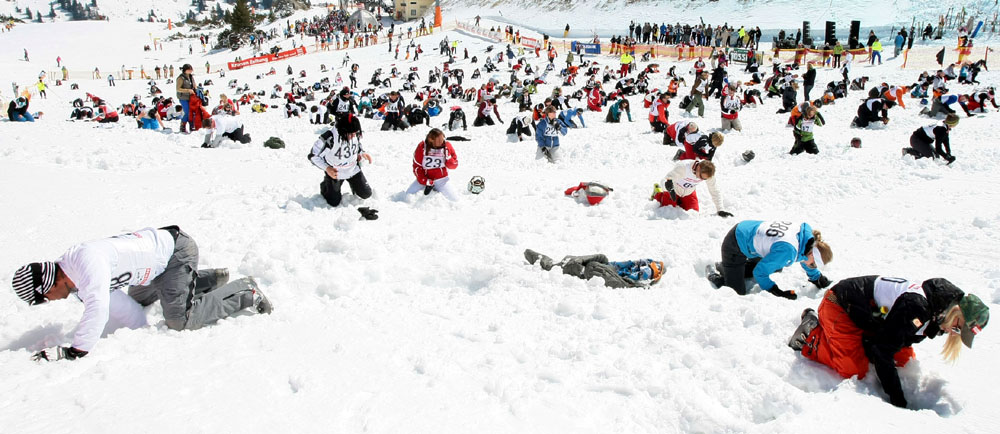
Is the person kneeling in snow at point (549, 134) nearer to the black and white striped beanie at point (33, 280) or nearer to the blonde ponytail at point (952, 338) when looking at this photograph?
the blonde ponytail at point (952, 338)

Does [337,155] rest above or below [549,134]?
above

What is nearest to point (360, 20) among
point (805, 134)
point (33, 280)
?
point (805, 134)

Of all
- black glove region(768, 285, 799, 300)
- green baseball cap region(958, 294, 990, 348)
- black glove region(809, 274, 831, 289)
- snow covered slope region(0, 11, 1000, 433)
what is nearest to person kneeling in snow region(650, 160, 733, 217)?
snow covered slope region(0, 11, 1000, 433)

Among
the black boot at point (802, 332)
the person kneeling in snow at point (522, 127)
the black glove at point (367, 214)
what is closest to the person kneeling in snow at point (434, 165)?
the black glove at point (367, 214)

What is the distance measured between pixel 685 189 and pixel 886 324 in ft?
13.3

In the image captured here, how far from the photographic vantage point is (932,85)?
17.5 meters

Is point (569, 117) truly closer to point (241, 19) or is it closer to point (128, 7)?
point (241, 19)

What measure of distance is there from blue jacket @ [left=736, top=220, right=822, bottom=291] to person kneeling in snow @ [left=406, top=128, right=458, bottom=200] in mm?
4093

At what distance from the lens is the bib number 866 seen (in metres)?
4.57

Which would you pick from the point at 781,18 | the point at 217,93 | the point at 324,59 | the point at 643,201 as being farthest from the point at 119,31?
the point at 643,201

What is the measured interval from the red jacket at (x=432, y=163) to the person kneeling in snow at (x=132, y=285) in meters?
3.63

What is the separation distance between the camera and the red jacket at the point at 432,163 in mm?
7711

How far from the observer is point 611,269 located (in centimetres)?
498

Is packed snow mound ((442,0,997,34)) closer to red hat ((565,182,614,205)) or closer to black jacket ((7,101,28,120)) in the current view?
red hat ((565,182,614,205))
